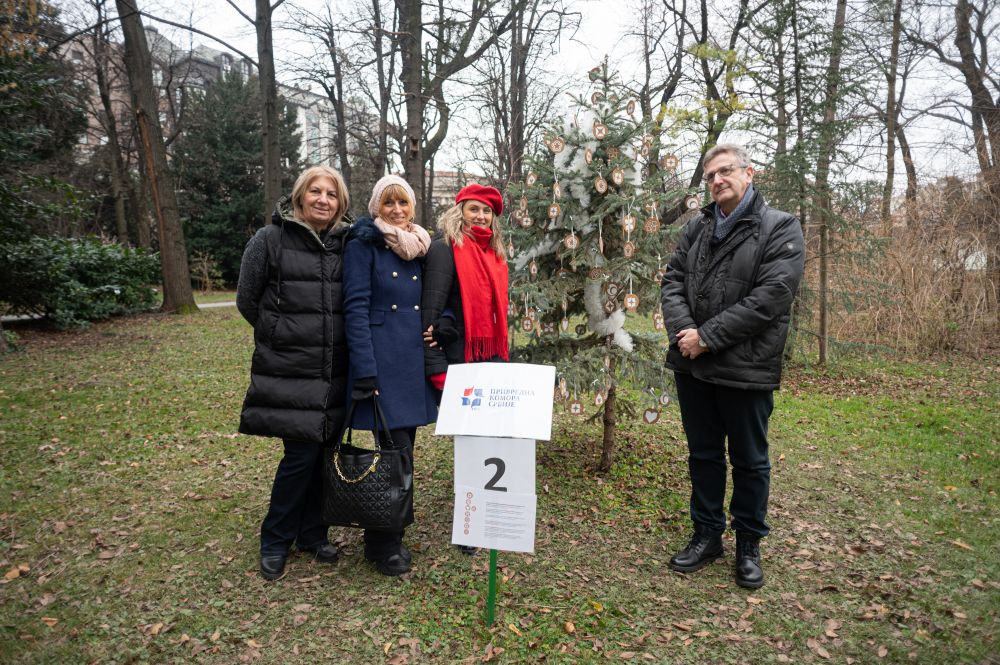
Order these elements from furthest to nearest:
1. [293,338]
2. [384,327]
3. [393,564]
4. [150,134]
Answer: [150,134] → [393,564] → [384,327] → [293,338]

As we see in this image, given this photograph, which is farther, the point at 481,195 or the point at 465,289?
the point at 481,195

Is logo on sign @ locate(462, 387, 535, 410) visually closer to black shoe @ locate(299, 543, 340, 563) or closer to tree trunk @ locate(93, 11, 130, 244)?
black shoe @ locate(299, 543, 340, 563)

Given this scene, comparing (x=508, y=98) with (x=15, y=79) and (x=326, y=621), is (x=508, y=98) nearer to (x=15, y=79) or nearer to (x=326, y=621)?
(x=15, y=79)

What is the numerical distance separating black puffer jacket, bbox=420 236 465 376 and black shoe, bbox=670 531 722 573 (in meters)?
1.70

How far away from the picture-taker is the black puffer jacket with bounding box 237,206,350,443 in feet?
9.85

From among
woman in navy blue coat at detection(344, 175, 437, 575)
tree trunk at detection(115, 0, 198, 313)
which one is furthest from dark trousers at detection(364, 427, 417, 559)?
tree trunk at detection(115, 0, 198, 313)

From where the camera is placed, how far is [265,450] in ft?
17.4

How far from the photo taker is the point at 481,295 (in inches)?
133

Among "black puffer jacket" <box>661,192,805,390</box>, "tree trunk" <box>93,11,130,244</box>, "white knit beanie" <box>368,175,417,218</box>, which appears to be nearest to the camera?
"black puffer jacket" <box>661,192,805,390</box>

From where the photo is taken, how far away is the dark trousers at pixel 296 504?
3.14 m

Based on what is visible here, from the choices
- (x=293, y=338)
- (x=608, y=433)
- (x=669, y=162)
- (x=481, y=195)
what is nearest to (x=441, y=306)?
(x=481, y=195)

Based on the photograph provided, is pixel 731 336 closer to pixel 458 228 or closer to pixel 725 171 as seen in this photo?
pixel 725 171

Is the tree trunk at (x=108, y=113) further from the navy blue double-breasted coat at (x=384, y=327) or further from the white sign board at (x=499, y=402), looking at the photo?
the white sign board at (x=499, y=402)

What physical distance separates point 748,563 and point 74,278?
1323 centimetres
